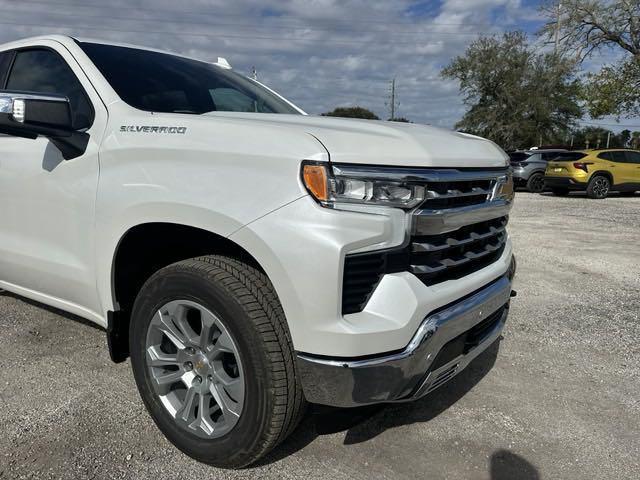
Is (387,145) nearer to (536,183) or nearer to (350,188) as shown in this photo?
(350,188)

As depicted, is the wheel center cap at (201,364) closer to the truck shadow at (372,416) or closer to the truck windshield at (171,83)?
the truck shadow at (372,416)

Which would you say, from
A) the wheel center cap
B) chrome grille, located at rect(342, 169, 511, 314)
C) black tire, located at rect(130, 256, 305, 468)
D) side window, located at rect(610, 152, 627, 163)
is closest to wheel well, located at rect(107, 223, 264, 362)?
black tire, located at rect(130, 256, 305, 468)

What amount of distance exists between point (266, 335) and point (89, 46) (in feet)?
6.92

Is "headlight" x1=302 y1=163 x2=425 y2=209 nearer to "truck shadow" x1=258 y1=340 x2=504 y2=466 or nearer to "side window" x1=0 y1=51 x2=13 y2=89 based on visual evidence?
"truck shadow" x1=258 y1=340 x2=504 y2=466

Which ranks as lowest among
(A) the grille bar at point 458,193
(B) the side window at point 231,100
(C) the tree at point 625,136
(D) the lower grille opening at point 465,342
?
(D) the lower grille opening at point 465,342

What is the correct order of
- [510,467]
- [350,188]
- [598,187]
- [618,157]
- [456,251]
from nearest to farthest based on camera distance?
[350,188], [456,251], [510,467], [598,187], [618,157]

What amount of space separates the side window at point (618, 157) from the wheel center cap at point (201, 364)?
16.9 meters

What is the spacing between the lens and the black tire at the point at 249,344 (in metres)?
2.01

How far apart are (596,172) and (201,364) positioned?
16.3m

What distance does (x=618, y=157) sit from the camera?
16047mm

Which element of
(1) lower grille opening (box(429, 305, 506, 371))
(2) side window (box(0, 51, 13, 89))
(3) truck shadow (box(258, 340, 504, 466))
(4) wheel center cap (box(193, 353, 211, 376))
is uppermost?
(2) side window (box(0, 51, 13, 89))

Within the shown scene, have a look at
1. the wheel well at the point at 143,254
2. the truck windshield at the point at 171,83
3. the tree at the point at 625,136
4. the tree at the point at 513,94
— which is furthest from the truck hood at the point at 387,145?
the tree at the point at 625,136

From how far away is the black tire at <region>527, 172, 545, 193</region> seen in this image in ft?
58.6

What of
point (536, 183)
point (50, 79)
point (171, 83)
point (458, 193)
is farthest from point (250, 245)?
point (536, 183)
